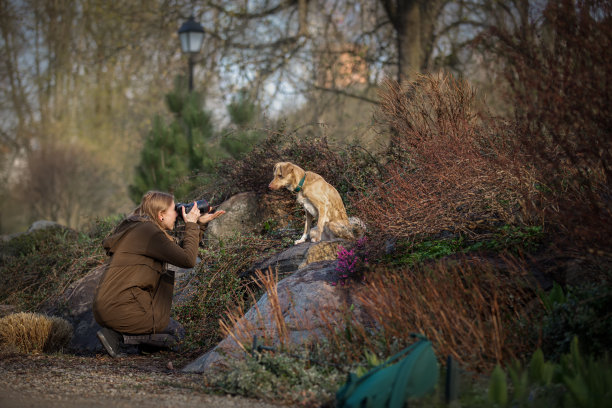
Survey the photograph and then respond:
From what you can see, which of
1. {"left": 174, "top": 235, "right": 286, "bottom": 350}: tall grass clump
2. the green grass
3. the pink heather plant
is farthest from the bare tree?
the green grass

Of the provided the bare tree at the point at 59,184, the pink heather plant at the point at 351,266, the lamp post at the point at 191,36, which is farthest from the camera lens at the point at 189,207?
the bare tree at the point at 59,184

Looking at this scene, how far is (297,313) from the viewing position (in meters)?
4.88

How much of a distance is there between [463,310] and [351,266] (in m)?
1.31

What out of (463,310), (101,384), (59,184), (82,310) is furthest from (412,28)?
(59,184)

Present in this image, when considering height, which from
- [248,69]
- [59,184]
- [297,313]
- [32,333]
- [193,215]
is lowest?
[32,333]

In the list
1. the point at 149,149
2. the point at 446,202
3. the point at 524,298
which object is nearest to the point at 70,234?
the point at 149,149

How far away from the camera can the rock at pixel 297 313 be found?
469cm

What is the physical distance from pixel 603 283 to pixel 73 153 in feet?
61.1

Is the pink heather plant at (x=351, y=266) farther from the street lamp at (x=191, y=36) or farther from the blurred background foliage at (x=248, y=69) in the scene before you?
the street lamp at (x=191, y=36)

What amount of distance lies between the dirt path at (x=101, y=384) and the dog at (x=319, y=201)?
2.22 metres

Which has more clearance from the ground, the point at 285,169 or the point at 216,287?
the point at 285,169

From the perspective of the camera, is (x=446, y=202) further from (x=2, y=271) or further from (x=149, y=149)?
(x=149, y=149)

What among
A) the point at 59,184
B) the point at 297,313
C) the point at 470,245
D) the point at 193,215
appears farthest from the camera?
the point at 59,184

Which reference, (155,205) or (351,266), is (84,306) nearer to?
(155,205)
